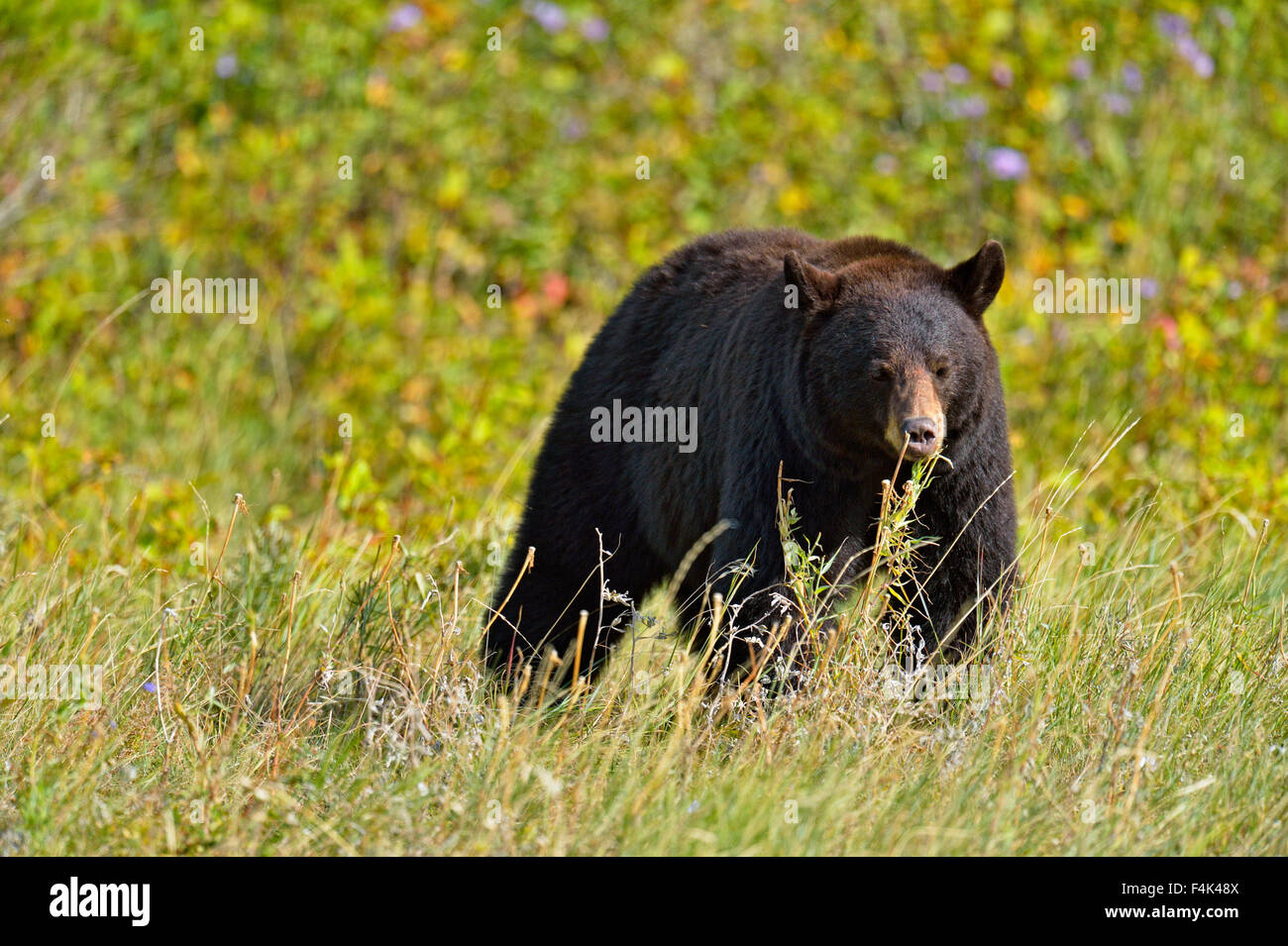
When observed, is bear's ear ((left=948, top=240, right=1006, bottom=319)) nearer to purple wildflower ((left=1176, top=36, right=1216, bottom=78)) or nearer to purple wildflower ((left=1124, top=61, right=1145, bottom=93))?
purple wildflower ((left=1176, top=36, right=1216, bottom=78))

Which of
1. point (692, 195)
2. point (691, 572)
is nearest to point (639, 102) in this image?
point (692, 195)

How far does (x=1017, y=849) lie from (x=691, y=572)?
154cm

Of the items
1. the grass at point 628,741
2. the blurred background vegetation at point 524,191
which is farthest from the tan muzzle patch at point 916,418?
the blurred background vegetation at point 524,191

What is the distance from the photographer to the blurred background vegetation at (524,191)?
22.9 ft

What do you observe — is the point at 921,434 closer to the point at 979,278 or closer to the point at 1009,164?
the point at 979,278

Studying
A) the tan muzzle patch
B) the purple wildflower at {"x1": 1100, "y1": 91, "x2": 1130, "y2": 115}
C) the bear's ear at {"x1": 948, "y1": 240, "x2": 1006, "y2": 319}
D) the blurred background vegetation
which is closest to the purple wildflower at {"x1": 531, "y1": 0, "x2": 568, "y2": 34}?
the blurred background vegetation

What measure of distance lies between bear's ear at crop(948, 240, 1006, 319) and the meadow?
0.75 m

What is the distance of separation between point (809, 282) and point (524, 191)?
497 centimetres

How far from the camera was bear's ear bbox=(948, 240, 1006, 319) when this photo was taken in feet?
13.2

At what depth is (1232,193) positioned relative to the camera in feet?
26.5

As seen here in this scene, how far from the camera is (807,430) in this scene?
400cm

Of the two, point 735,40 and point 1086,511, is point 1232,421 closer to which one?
point 1086,511

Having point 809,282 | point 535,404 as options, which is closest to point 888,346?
point 809,282

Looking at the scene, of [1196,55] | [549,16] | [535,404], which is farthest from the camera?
[549,16]
